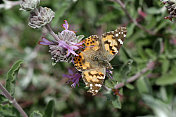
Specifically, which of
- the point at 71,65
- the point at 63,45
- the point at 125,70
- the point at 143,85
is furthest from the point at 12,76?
the point at 71,65

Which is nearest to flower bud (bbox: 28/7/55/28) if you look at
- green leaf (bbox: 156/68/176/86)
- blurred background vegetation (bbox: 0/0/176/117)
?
blurred background vegetation (bbox: 0/0/176/117)

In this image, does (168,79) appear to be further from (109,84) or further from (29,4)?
(29,4)

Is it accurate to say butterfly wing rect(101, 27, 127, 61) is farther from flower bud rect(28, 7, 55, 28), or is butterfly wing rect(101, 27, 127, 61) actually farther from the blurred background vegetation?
the blurred background vegetation

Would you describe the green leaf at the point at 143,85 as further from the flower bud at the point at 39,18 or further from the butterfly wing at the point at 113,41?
the flower bud at the point at 39,18

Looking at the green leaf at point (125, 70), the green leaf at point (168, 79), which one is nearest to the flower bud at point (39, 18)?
the green leaf at point (125, 70)

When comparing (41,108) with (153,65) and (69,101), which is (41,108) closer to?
(69,101)

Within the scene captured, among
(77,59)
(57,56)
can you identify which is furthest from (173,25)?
(57,56)

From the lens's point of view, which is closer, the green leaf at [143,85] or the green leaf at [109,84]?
the green leaf at [109,84]
